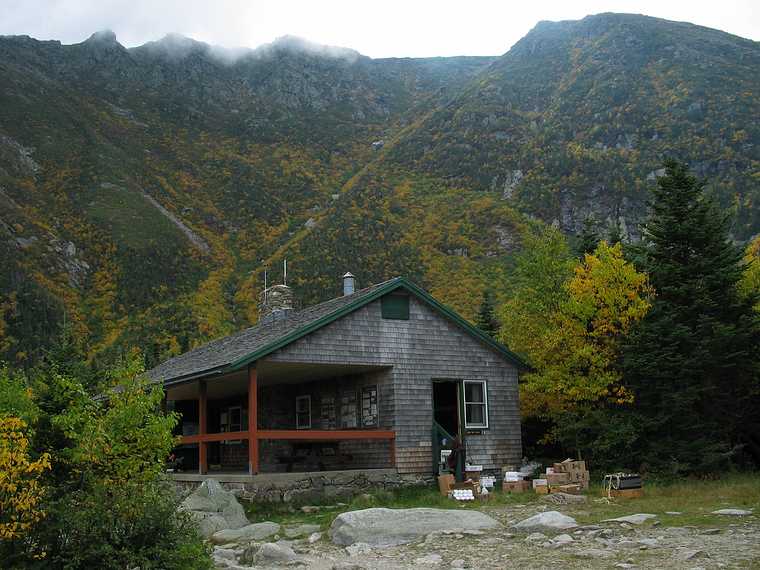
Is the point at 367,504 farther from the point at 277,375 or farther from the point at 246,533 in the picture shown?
the point at 277,375

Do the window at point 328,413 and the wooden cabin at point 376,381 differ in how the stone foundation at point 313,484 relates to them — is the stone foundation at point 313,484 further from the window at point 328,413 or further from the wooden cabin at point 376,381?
the window at point 328,413

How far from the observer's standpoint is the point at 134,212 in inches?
3337

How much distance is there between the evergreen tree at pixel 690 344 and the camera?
22406mm

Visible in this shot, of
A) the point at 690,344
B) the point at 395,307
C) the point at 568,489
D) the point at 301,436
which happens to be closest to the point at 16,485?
the point at 301,436

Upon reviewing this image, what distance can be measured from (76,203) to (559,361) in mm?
69420

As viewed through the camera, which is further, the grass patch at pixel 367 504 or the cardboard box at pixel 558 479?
the cardboard box at pixel 558 479

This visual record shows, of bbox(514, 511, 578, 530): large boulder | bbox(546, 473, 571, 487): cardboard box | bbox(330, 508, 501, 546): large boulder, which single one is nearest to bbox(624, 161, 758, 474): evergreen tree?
bbox(546, 473, 571, 487): cardboard box

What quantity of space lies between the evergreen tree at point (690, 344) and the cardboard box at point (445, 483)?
5925mm

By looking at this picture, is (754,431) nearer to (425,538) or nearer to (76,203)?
(425,538)

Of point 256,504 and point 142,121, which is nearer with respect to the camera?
point 256,504

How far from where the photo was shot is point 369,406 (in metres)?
23.5

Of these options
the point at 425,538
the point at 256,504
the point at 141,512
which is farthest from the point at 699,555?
the point at 256,504

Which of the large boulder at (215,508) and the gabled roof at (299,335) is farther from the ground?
the gabled roof at (299,335)

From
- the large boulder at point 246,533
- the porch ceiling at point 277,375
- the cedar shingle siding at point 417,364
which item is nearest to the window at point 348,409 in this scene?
the porch ceiling at point 277,375
